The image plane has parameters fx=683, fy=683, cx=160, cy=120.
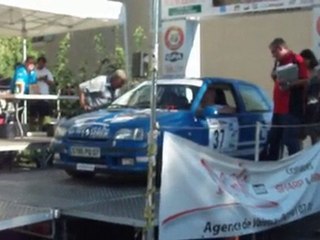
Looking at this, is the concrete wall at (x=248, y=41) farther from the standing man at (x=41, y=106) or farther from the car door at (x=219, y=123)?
the car door at (x=219, y=123)

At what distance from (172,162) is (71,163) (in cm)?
318

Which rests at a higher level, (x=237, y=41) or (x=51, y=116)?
(x=237, y=41)

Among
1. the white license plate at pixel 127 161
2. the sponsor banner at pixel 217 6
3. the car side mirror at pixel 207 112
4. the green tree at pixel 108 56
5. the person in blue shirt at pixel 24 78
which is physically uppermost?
the sponsor banner at pixel 217 6

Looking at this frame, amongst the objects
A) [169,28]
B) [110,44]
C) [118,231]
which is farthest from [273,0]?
[110,44]

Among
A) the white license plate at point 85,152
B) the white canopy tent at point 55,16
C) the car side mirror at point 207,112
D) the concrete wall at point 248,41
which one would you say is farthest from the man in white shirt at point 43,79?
the car side mirror at point 207,112

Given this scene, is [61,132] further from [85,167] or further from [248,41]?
[248,41]

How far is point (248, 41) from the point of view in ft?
52.0

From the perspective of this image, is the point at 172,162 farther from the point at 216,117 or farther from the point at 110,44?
the point at 110,44

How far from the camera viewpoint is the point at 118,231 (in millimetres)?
7426

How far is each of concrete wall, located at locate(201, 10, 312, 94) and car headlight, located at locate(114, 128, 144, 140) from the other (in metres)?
6.66

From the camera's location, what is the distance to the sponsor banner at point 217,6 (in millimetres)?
10750

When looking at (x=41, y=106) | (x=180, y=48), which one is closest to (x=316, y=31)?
(x=180, y=48)

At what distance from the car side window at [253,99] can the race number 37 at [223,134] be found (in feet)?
2.64

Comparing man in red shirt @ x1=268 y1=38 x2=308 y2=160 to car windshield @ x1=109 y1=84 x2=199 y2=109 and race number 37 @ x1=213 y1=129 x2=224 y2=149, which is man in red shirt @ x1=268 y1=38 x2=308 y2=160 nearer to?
race number 37 @ x1=213 y1=129 x2=224 y2=149
